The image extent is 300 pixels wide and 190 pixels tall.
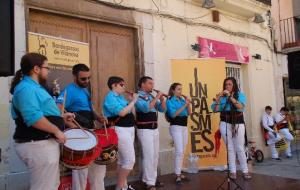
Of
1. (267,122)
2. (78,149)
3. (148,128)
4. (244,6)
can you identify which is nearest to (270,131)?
(267,122)

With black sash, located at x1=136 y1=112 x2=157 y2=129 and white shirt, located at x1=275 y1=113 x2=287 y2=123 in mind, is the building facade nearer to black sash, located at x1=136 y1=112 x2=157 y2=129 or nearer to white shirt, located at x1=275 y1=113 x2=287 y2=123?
white shirt, located at x1=275 y1=113 x2=287 y2=123

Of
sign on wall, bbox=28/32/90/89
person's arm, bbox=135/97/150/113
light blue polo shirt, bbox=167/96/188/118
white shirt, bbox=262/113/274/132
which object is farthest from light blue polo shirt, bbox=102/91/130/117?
white shirt, bbox=262/113/274/132

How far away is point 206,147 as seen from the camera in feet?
28.9

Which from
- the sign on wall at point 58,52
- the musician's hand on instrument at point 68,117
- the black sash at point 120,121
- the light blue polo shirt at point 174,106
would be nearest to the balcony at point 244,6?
the light blue polo shirt at point 174,106

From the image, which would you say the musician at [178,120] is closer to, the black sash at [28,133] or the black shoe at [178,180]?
the black shoe at [178,180]

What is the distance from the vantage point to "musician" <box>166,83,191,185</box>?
7.62 metres

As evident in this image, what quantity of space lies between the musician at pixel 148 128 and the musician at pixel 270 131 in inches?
229

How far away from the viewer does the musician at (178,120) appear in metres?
7.62

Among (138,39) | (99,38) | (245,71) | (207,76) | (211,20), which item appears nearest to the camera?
(99,38)

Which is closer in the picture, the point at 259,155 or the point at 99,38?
the point at 99,38

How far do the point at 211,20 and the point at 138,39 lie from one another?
2933mm

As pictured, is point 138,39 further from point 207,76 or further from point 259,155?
point 259,155

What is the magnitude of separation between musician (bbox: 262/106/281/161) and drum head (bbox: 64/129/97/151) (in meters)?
8.11

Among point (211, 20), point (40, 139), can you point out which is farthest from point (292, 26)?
point (40, 139)
